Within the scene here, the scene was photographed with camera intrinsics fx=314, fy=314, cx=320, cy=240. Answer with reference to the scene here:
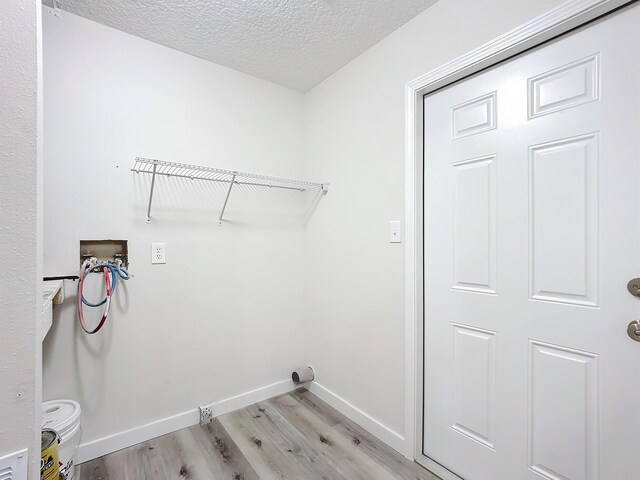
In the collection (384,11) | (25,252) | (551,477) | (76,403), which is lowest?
(551,477)

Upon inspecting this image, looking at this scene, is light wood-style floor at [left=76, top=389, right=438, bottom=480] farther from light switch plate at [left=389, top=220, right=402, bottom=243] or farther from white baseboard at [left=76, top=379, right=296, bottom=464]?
light switch plate at [left=389, top=220, right=402, bottom=243]

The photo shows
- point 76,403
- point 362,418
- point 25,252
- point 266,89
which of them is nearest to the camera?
point 25,252

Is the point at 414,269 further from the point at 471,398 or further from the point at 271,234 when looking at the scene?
the point at 271,234

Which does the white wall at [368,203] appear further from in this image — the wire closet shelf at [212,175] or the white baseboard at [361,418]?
the wire closet shelf at [212,175]

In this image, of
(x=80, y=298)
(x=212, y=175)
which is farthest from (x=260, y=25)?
(x=80, y=298)

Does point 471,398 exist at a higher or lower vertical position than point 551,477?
higher

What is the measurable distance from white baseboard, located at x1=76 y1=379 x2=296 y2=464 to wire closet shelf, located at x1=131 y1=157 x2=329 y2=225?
1238 mm

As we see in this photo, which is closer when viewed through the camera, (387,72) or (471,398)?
(471,398)

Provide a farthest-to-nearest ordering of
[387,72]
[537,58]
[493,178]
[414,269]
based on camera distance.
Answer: [387,72]
[414,269]
[493,178]
[537,58]

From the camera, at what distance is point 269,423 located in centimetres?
205

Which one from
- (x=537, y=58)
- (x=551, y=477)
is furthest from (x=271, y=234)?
(x=551, y=477)

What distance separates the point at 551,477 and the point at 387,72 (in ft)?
6.94

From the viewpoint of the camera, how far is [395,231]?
1.83m

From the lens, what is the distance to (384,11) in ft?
5.46
